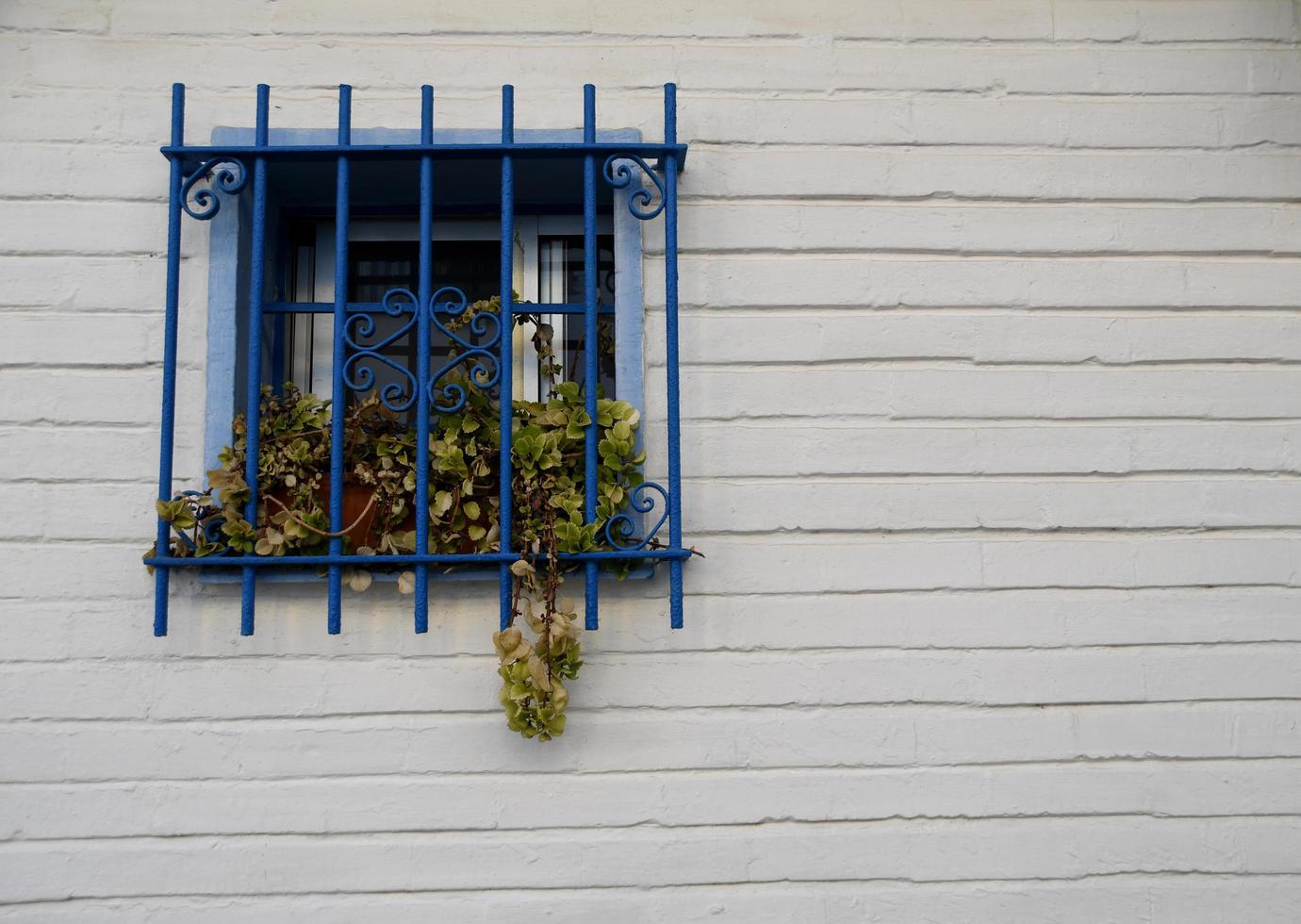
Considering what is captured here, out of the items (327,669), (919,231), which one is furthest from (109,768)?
(919,231)

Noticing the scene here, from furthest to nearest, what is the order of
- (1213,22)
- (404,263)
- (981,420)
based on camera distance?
(404,263) → (1213,22) → (981,420)

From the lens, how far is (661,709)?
215cm

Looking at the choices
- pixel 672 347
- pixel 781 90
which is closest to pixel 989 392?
pixel 672 347

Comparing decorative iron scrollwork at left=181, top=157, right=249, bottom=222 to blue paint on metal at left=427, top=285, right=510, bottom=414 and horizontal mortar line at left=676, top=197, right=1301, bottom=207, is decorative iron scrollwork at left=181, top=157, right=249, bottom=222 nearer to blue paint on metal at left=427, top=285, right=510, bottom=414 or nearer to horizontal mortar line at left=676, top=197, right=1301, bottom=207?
blue paint on metal at left=427, top=285, right=510, bottom=414

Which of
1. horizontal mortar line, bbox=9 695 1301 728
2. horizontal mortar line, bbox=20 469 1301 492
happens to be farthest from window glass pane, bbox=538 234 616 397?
horizontal mortar line, bbox=9 695 1301 728

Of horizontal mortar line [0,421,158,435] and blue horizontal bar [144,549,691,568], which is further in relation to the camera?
horizontal mortar line [0,421,158,435]

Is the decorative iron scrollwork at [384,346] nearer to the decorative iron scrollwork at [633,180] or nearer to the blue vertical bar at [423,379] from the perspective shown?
the blue vertical bar at [423,379]

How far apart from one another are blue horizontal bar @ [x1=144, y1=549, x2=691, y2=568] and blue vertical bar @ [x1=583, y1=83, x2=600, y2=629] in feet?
0.18

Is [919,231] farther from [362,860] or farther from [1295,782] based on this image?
[362,860]

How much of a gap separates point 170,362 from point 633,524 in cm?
104

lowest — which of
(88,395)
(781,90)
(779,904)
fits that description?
(779,904)

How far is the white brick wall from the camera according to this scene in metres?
2.11

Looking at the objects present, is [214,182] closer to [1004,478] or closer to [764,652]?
[764,652]

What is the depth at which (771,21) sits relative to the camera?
2.30 metres
